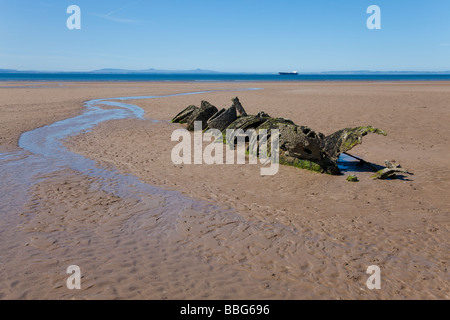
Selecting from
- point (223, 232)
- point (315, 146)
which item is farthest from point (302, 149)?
point (223, 232)

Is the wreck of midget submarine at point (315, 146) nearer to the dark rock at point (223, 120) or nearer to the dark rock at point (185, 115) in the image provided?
the dark rock at point (223, 120)

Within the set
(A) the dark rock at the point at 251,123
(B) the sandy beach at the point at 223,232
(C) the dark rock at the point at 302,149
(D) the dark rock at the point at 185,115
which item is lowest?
(B) the sandy beach at the point at 223,232

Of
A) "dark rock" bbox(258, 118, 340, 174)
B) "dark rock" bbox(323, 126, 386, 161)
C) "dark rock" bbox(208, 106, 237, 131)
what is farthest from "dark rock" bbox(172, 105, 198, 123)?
"dark rock" bbox(323, 126, 386, 161)

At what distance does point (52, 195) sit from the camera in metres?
9.23

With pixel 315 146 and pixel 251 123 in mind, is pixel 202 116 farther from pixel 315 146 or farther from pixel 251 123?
pixel 315 146

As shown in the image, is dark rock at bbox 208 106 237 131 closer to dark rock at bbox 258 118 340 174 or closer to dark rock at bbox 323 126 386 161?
dark rock at bbox 258 118 340 174

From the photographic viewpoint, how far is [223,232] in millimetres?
7320

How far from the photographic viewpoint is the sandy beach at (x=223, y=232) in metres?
5.42

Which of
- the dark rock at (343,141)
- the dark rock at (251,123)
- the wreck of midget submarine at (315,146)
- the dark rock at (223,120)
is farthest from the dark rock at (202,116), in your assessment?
the dark rock at (343,141)

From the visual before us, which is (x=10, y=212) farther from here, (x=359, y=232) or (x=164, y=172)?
(x=359, y=232)

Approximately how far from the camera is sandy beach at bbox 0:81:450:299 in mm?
5422

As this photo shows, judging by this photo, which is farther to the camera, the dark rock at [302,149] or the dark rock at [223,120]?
the dark rock at [223,120]
